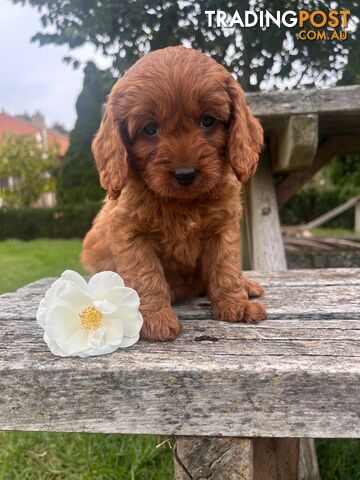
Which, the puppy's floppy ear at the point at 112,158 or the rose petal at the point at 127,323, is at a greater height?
the puppy's floppy ear at the point at 112,158

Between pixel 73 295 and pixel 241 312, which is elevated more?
pixel 73 295

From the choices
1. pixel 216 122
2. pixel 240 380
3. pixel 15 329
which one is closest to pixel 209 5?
pixel 216 122

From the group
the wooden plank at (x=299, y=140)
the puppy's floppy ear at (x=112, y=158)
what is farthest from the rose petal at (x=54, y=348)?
the wooden plank at (x=299, y=140)

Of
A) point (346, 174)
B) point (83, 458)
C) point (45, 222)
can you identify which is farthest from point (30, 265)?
point (346, 174)

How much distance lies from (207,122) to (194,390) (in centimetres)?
68

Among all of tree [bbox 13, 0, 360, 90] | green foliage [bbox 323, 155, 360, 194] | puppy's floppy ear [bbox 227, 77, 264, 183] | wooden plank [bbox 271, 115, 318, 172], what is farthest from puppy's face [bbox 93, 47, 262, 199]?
green foliage [bbox 323, 155, 360, 194]

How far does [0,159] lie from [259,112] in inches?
668

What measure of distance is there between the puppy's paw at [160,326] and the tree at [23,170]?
1639 cm

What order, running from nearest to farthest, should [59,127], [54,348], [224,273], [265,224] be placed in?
1. [54,348]
2. [224,273]
3. [265,224]
4. [59,127]

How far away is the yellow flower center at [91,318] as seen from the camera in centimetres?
110

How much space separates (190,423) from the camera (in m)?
0.95

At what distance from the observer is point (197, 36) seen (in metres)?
3.85

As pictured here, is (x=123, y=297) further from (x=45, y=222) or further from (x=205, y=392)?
(x=45, y=222)

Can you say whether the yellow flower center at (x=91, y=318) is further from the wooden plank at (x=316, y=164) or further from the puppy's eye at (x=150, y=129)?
the wooden plank at (x=316, y=164)
